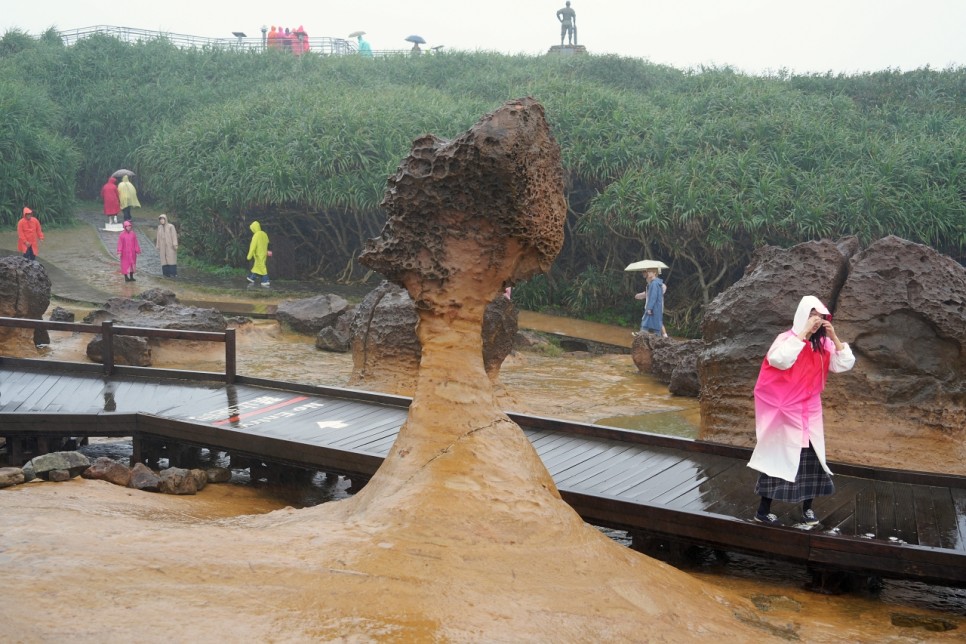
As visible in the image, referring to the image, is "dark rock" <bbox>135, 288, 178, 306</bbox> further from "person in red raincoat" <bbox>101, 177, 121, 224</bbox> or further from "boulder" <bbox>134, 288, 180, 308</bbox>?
"person in red raincoat" <bbox>101, 177, 121, 224</bbox>

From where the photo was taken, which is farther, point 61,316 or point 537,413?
point 61,316

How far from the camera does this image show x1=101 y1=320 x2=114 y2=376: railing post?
7.77 metres

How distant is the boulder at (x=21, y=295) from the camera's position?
10952 millimetres

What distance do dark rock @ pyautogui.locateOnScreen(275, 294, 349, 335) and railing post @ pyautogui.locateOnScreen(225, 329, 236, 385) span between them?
5230 mm

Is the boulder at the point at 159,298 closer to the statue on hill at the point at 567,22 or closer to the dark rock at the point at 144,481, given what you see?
the dark rock at the point at 144,481

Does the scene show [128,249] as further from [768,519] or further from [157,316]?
[768,519]

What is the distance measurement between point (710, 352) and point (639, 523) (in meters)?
2.72

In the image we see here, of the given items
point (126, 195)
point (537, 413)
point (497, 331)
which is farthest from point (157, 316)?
point (126, 195)

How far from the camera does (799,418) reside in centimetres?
468

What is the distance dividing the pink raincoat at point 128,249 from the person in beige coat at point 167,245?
0.78 metres

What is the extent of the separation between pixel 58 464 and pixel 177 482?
741 millimetres

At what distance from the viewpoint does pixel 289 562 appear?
345 centimetres


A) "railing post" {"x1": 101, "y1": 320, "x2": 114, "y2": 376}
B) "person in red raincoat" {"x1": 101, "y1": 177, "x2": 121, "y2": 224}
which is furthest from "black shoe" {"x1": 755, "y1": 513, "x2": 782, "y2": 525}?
"person in red raincoat" {"x1": 101, "y1": 177, "x2": 121, "y2": 224}

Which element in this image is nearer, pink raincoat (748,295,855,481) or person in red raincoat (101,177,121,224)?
pink raincoat (748,295,855,481)
